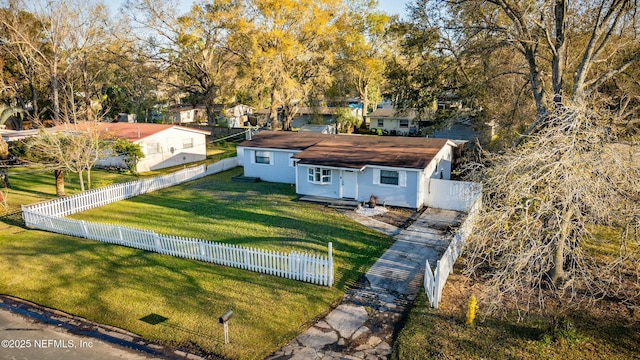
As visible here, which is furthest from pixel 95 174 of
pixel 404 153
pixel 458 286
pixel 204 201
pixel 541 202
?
pixel 541 202

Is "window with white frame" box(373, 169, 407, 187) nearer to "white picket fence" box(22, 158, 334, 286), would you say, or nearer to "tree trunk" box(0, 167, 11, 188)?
"white picket fence" box(22, 158, 334, 286)

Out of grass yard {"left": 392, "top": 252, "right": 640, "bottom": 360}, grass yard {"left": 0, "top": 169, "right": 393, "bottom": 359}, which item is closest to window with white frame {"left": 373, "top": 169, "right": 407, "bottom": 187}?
grass yard {"left": 0, "top": 169, "right": 393, "bottom": 359}

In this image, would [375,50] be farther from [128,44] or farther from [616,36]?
[616,36]

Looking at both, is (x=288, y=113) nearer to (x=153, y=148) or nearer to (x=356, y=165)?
(x=153, y=148)

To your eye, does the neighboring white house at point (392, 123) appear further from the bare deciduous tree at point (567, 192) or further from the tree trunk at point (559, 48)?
the bare deciduous tree at point (567, 192)

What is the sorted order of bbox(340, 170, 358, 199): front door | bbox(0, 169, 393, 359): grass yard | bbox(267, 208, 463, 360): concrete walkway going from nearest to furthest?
bbox(267, 208, 463, 360): concrete walkway
bbox(0, 169, 393, 359): grass yard
bbox(340, 170, 358, 199): front door

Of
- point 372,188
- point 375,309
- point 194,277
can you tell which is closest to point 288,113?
point 372,188

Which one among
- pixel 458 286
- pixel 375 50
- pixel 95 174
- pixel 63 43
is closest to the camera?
pixel 458 286
